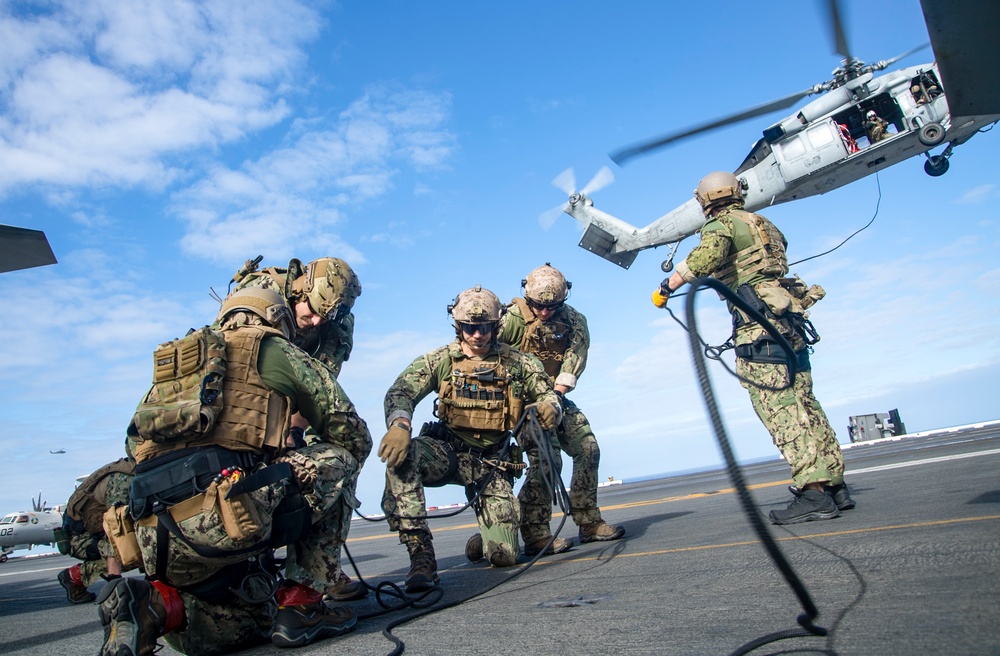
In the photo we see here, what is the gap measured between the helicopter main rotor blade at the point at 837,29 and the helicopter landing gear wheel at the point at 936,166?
1813cm

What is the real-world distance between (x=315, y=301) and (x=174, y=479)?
1972 millimetres

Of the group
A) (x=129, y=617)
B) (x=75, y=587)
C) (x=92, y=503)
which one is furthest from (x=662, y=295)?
(x=75, y=587)

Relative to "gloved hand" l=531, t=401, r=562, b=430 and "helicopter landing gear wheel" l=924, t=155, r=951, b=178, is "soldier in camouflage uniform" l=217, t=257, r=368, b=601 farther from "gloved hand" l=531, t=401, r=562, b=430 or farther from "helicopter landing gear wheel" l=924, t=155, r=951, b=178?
"helicopter landing gear wheel" l=924, t=155, r=951, b=178

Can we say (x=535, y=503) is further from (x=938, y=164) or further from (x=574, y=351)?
(x=938, y=164)

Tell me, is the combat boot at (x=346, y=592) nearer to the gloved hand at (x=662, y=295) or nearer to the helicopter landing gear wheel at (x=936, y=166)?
the gloved hand at (x=662, y=295)

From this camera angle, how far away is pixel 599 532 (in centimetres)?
570

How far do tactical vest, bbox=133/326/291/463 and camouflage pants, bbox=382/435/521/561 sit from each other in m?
1.85

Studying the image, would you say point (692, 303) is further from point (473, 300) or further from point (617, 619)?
point (473, 300)

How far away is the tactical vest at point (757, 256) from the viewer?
5.29m

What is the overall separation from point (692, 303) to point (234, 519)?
6.20 feet

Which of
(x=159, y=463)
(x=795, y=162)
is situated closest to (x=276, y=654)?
(x=159, y=463)

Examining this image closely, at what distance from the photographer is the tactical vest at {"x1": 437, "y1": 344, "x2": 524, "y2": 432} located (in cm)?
532

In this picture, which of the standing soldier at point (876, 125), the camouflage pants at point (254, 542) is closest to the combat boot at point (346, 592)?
the camouflage pants at point (254, 542)

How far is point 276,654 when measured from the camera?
2.75 metres
